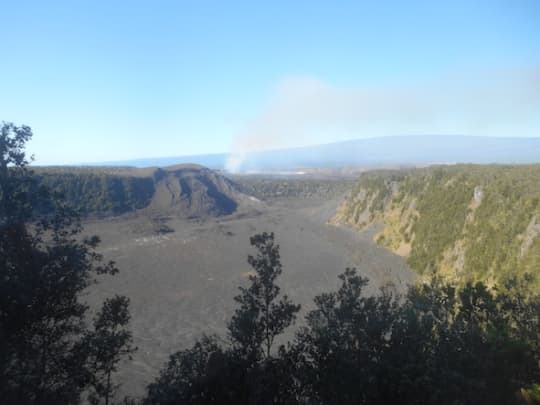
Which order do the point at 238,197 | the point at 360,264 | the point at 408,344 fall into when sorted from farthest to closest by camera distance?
the point at 238,197
the point at 360,264
the point at 408,344

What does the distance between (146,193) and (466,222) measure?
1885 inches

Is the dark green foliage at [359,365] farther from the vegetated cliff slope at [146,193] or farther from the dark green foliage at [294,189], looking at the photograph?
the dark green foliage at [294,189]

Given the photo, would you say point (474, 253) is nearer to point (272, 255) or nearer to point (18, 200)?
point (272, 255)

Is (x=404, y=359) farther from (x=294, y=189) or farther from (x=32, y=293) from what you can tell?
(x=294, y=189)

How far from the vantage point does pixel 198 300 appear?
68.0ft

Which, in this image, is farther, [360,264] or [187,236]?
[187,236]

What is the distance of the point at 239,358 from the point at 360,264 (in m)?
21.1

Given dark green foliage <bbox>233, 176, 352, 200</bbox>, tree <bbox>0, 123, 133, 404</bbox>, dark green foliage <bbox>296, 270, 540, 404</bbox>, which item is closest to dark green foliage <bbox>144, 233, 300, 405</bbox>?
dark green foliage <bbox>296, 270, 540, 404</bbox>

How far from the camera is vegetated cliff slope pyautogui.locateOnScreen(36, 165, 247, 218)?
51.7m

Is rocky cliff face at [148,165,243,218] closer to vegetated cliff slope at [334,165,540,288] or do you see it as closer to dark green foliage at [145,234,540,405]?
vegetated cliff slope at [334,165,540,288]

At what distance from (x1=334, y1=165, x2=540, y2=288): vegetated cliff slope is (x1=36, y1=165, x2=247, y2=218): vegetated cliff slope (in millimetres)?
27901

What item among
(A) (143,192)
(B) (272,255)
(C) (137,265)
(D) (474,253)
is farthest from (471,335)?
(A) (143,192)

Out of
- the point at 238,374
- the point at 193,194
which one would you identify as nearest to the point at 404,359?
the point at 238,374

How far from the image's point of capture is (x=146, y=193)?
196 feet
